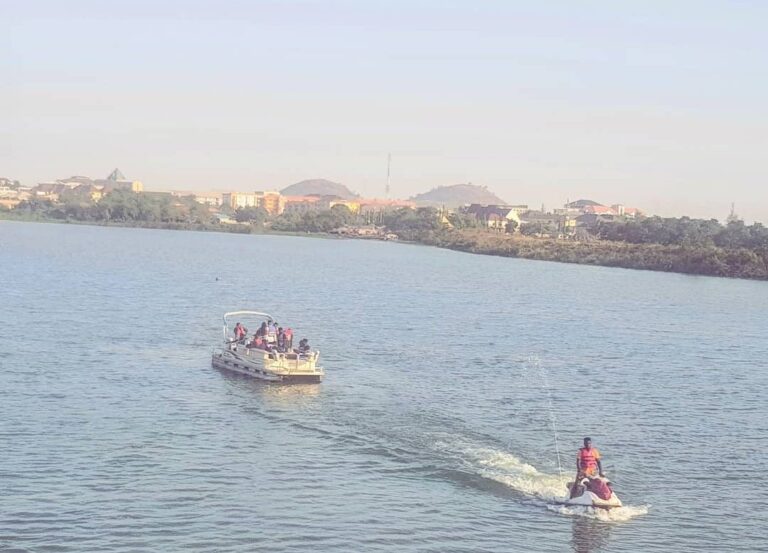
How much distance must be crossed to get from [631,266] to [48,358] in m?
Answer: 111

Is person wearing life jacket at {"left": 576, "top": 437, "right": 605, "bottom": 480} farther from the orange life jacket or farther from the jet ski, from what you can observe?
the jet ski

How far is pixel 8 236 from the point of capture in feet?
547

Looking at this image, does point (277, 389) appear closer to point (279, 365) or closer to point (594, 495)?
point (279, 365)

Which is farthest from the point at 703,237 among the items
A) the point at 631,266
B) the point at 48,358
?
the point at 48,358

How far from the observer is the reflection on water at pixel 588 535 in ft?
80.5

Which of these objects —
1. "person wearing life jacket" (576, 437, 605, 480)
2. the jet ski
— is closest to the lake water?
the jet ski

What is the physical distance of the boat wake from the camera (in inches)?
1050

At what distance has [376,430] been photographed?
113 feet

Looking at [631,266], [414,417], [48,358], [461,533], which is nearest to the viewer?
[461,533]

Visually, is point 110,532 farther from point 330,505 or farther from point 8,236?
point 8,236

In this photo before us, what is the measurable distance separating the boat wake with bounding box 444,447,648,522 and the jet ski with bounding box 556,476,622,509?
0.12 m

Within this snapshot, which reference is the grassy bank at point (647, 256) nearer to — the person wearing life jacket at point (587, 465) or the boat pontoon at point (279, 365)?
the boat pontoon at point (279, 365)

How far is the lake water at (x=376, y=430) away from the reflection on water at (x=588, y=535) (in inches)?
1.9

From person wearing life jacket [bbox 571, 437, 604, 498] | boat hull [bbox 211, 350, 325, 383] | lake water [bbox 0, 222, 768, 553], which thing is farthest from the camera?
boat hull [bbox 211, 350, 325, 383]
